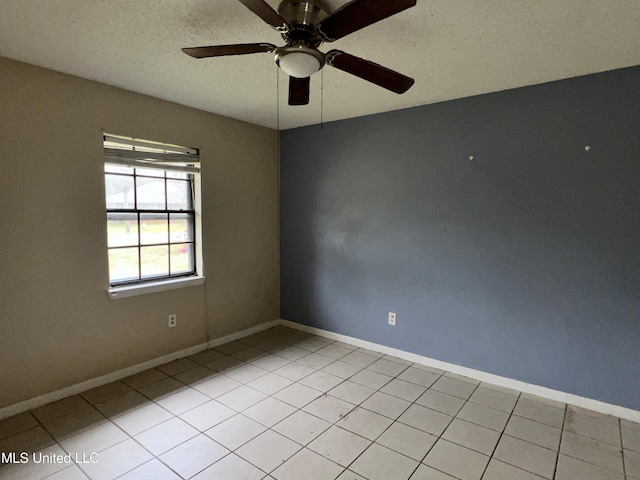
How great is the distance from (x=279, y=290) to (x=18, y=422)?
8.48 ft

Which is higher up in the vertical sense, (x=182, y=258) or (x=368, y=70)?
(x=368, y=70)

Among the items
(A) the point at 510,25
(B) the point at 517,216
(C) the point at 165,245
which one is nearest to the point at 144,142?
(C) the point at 165,245

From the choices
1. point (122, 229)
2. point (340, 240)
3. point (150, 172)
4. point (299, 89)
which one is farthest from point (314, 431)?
point (150, 172)

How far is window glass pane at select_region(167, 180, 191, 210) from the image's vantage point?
3.29 metres

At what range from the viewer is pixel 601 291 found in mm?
2434

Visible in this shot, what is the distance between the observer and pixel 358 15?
1.40m

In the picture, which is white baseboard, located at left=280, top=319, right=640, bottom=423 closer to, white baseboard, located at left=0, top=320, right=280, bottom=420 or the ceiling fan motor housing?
white baseboard, located at left=0, top=320, right=280, bottom=420

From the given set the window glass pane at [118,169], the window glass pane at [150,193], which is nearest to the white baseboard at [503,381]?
the window glass pane at [150,193]

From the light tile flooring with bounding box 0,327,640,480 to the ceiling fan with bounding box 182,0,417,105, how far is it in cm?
209

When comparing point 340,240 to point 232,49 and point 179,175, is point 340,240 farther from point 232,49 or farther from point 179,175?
point 232,49

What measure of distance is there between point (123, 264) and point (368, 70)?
8.17 feet

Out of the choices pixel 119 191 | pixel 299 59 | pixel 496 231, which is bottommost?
pixel 496 231

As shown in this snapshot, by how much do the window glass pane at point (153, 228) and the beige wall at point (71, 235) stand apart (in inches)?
14.4

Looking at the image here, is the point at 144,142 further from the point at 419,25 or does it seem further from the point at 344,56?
the point at 419,25
